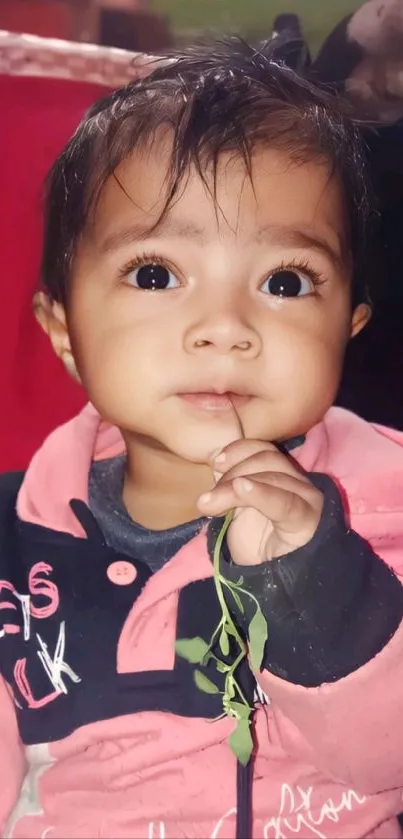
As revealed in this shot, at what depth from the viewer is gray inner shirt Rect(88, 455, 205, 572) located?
2.41 feet

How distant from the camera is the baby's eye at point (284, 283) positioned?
2.15 ft

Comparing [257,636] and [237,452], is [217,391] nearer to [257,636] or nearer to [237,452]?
[237,452]

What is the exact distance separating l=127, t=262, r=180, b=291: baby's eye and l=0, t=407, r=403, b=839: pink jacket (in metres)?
0.16

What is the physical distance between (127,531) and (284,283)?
0.73 feet

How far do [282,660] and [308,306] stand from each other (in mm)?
226

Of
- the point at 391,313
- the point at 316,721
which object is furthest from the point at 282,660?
the point at 391,313

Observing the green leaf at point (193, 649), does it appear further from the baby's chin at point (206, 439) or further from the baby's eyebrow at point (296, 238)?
the baby's eyebrow at point (296, 238)

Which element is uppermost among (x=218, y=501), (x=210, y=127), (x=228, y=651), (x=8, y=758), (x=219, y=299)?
(x=210, y=127)

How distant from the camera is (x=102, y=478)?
802 millimetres

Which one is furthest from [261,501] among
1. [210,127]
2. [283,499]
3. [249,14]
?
[249,14]

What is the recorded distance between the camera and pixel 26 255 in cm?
79

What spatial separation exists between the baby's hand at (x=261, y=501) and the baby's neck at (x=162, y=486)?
0.33 ft

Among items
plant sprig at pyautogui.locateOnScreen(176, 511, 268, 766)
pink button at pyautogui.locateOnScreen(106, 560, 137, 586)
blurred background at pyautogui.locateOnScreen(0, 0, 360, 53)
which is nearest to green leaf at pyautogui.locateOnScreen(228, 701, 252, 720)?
plant sprig at pyautogui.locateOnScreen(176, 511, 268, 766)

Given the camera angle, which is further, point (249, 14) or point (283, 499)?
point (249, 14)
